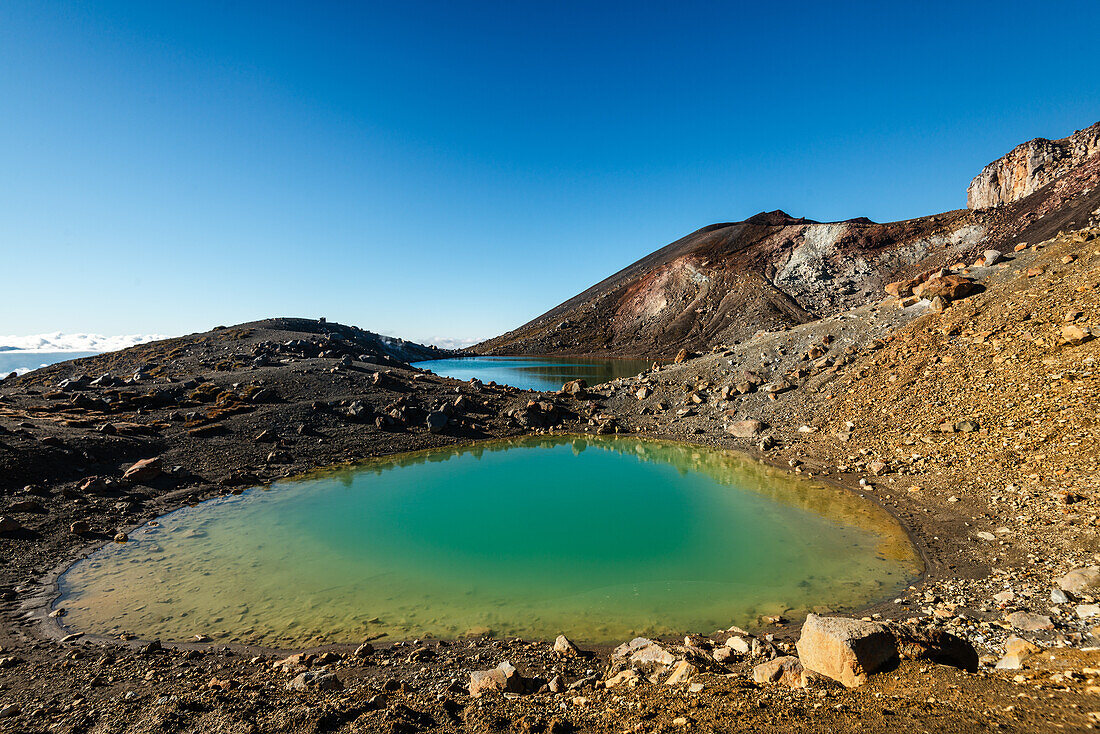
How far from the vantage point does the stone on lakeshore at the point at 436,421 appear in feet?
92.9

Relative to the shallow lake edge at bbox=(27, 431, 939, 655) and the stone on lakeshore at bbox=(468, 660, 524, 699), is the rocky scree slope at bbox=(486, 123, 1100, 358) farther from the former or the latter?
the stone on lakeshore at bbox=(468, 660, 524, 699)

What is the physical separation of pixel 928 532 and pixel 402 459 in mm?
22519

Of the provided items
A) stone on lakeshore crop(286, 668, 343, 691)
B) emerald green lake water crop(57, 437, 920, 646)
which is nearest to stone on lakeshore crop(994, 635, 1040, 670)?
emerald green lake water crop(57, 437, 920, 646)

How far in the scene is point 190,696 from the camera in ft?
22.6

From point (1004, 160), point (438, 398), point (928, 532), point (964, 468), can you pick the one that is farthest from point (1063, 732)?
point (1004, 160)

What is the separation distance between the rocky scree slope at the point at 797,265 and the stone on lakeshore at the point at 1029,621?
73981 mm

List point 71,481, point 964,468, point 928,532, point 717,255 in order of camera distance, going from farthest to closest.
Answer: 1. point 717,255
2. point 71,481
3. point 964,468
4. point 928,532

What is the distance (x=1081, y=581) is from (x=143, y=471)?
29.3m

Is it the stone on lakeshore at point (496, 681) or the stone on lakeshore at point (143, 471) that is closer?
the stone on lakeshore at point (496, 681)

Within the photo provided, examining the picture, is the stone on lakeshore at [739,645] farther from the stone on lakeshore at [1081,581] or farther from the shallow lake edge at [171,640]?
the stone on lakeshore at [1081,581]

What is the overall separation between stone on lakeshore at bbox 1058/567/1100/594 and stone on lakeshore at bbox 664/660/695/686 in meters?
8.33

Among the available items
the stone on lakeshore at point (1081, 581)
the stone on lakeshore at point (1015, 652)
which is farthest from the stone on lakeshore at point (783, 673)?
the stone on lakeshore at point (1081, 581)

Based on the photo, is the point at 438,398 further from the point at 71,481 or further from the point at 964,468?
the point at 964,468

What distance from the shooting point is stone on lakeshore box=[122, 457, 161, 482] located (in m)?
18.4
